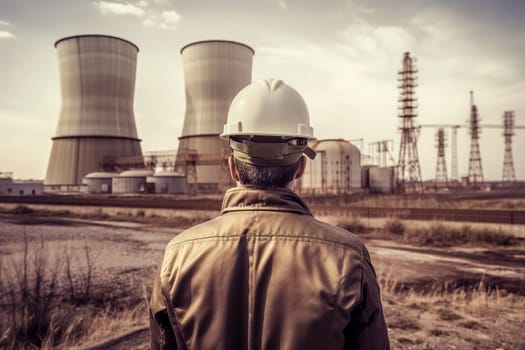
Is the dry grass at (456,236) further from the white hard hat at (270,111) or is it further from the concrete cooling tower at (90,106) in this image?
the concrete cooling tower at (90,106)

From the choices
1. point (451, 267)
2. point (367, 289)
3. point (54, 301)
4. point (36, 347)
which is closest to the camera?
→ point (367, 289)

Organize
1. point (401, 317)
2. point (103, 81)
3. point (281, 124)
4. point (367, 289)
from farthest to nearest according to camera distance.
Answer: point (103, 81)
point (401, 317)
point (281, 124)
point (367, 289)

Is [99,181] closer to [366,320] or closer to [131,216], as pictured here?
[131,216]

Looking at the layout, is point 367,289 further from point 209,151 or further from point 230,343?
point 209,151

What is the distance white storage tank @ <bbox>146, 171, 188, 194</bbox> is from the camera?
32562 millimetres

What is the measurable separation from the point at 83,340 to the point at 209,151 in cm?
3191

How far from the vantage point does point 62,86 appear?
35.6m

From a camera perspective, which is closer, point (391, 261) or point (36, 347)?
point (36, 347)

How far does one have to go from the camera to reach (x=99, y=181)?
113 ft

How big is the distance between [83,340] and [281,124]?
317 cm

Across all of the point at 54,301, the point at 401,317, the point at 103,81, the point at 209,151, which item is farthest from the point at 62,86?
the point at 401,317

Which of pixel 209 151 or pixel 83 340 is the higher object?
pixel 209 151

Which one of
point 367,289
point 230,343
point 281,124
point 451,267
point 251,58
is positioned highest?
point 251,58

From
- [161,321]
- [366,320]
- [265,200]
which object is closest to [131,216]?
[161,321]
